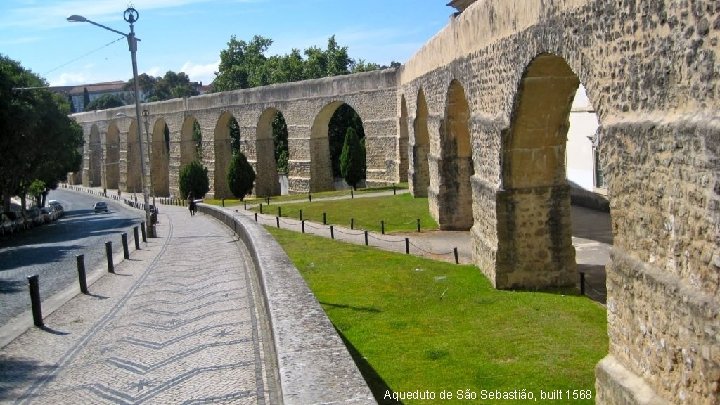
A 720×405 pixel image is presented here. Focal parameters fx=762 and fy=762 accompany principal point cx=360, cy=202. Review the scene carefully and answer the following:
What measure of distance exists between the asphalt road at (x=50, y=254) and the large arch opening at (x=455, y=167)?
8515 millimetres

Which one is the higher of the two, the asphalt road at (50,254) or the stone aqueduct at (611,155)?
the stone aqueduct at (611,155)

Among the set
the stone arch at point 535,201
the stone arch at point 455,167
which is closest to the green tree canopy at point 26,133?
the stone arch at point 455,167

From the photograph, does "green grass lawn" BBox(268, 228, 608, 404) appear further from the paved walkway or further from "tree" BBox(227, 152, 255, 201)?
"tree" BBox(227, 152, 255, 201)

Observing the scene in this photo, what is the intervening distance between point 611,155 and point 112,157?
62912 mm

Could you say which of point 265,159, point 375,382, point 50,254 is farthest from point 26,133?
point 375,382

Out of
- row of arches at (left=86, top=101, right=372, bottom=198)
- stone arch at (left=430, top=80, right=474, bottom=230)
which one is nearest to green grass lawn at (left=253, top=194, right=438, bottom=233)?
stone arch at (left=430, top=80, right=474, bottom=230)

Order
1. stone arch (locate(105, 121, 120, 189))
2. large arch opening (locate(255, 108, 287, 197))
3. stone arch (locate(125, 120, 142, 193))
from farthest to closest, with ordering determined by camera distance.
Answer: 1. stone arch (locate(105, 121, 120, 189))
2. stone arch (locate(125, 120, 142, 193))
3. large arch opening (locate(255, 108, 287, 197))

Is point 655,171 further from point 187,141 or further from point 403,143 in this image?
point 187,141

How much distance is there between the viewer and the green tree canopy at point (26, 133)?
28.8 m

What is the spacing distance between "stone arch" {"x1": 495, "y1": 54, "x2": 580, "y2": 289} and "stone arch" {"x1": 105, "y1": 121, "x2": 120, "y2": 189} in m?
55.4

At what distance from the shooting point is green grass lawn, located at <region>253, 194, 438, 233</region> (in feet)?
70.5

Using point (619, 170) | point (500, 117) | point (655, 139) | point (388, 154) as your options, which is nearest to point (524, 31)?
point (500, 117)

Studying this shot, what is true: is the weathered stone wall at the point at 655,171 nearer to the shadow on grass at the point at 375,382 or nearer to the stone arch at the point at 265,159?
the shadow on grass at the point at 375,382

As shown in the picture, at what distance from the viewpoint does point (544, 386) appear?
7.79m
